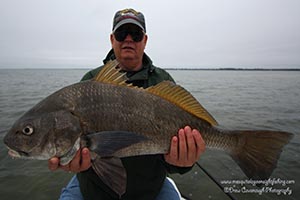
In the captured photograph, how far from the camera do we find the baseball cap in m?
3.54

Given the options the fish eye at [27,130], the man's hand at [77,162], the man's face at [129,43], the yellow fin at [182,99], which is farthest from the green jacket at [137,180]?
the man's face at [129,43]

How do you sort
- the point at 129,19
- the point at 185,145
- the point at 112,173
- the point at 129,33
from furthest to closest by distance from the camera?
the point at 129,33 → the point at 129,19 → the point at 185,145 → the point at 112,173

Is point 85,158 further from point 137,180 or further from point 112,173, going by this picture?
point 137,180

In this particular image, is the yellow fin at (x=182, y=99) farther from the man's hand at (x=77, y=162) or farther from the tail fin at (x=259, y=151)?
the man's hand at (x=77, y=162)

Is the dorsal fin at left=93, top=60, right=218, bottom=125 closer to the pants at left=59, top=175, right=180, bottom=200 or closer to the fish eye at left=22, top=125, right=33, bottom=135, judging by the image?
the fish eye at left=22, top=125, right=33, bottom=135

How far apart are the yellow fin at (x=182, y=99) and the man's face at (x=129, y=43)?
1.27 metres

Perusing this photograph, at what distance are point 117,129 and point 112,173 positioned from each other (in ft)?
1.49

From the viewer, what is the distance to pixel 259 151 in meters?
2.70

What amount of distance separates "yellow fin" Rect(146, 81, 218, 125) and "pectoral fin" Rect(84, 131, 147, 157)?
2.14 feet

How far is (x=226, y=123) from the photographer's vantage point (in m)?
13.7

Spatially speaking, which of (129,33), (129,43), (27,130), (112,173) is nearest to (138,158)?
(112,173)

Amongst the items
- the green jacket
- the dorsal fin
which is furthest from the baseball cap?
the green jacket

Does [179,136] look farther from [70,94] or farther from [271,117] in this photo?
[271,117]

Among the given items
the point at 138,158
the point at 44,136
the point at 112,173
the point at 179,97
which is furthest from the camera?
the point at 138,158
